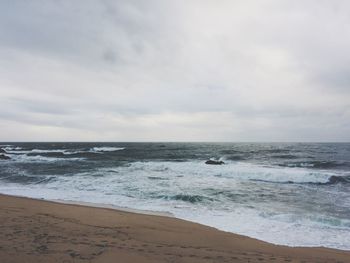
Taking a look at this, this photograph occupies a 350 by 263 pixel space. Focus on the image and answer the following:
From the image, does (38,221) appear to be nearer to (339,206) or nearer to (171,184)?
(171,184)

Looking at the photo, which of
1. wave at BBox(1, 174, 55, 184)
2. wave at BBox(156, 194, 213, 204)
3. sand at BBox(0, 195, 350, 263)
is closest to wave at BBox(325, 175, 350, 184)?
wave at BBox(156, 194, 213, 204)

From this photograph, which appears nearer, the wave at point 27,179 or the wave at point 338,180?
the wave at point 27,179

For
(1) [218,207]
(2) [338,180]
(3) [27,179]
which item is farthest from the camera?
(2) [338,180]

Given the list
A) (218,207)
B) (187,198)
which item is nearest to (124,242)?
(218,207)

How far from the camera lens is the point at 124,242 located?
21.5ft

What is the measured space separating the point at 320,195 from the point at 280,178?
6.36 metres

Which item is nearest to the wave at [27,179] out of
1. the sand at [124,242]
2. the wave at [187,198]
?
the wave at [187,198]

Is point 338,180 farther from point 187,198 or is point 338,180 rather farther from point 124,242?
point 124,242

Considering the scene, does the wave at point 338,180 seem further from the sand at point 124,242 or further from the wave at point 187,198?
the sand at point 124,242

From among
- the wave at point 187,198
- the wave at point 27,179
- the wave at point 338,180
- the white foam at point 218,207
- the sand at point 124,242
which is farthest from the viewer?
the wave at point 338,180

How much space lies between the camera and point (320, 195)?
1448 cm

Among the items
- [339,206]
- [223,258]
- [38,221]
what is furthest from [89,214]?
[339,206]

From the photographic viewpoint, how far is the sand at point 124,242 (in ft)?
18.4

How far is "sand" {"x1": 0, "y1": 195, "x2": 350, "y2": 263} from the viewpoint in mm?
5613
